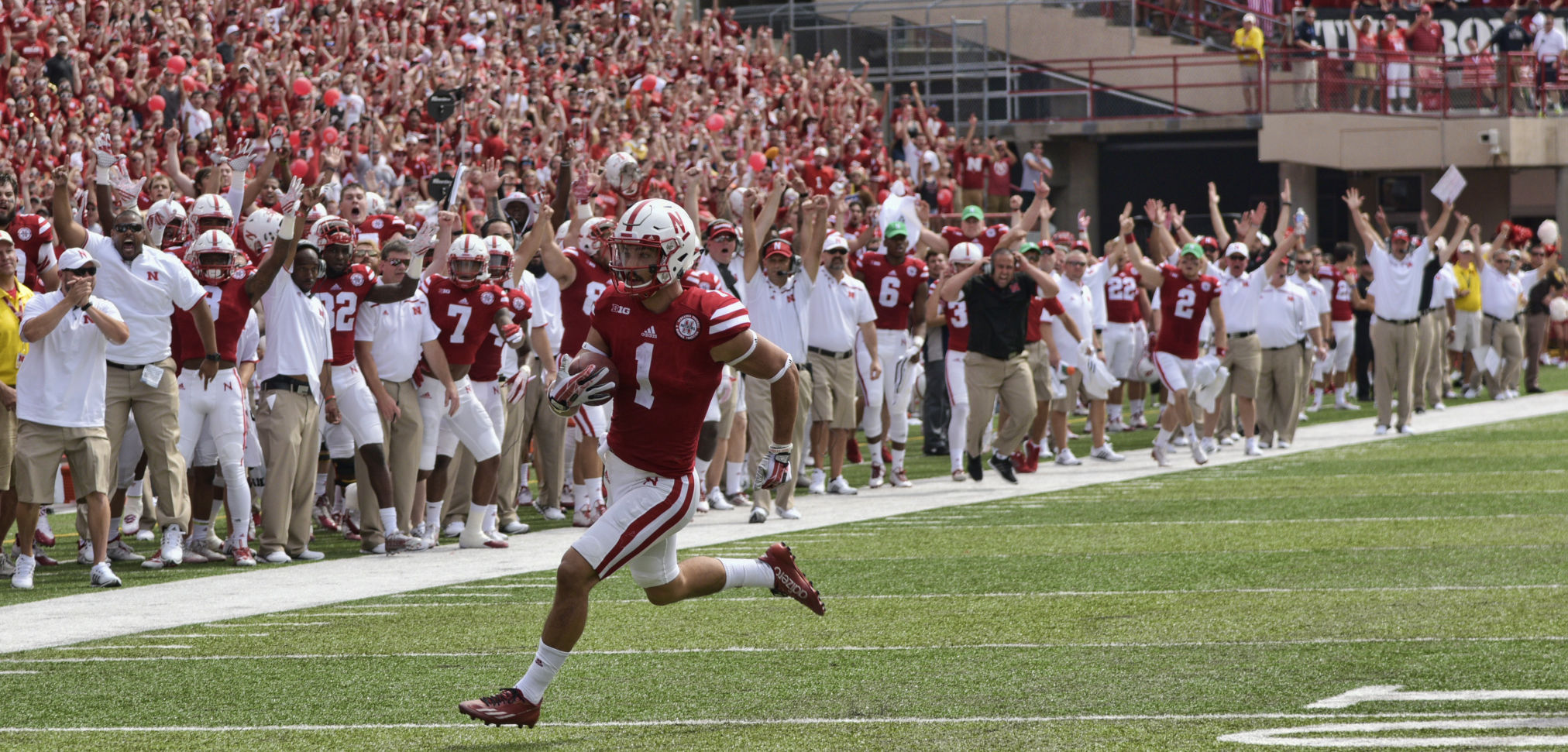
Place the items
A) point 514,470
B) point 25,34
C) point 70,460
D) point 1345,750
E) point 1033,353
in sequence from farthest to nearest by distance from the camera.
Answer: point 25,34
point 1033,353
point 514,470
point 70,460
point 1345,750

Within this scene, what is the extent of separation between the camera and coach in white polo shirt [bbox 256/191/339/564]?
417 inches

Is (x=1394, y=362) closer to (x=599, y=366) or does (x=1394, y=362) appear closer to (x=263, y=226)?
(x=263, y=226)

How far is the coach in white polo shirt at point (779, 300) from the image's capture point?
12.8m

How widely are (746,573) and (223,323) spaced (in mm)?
4653

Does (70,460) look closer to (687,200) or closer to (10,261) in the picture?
(10,261)

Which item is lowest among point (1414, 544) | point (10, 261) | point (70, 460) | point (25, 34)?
point (1414, 544)

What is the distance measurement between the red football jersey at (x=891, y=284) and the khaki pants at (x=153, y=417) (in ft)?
20.6

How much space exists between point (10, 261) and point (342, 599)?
2.66 meters

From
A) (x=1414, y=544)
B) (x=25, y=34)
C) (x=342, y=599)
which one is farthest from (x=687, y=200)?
(x=25, y=34)

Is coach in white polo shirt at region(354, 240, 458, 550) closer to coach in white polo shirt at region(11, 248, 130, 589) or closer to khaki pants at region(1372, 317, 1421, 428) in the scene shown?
coach in white polo shirt at region(11, 248, 130, 589)

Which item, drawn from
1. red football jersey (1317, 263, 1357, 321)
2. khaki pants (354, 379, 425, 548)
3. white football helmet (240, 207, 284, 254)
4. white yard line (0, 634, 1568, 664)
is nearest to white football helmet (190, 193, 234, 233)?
white football helmet (240, 207, 284, 254)

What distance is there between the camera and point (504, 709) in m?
6.06

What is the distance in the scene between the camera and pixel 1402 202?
3506cm

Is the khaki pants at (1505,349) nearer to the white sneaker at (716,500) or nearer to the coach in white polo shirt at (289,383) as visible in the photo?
the white sneaker at (716,500)
